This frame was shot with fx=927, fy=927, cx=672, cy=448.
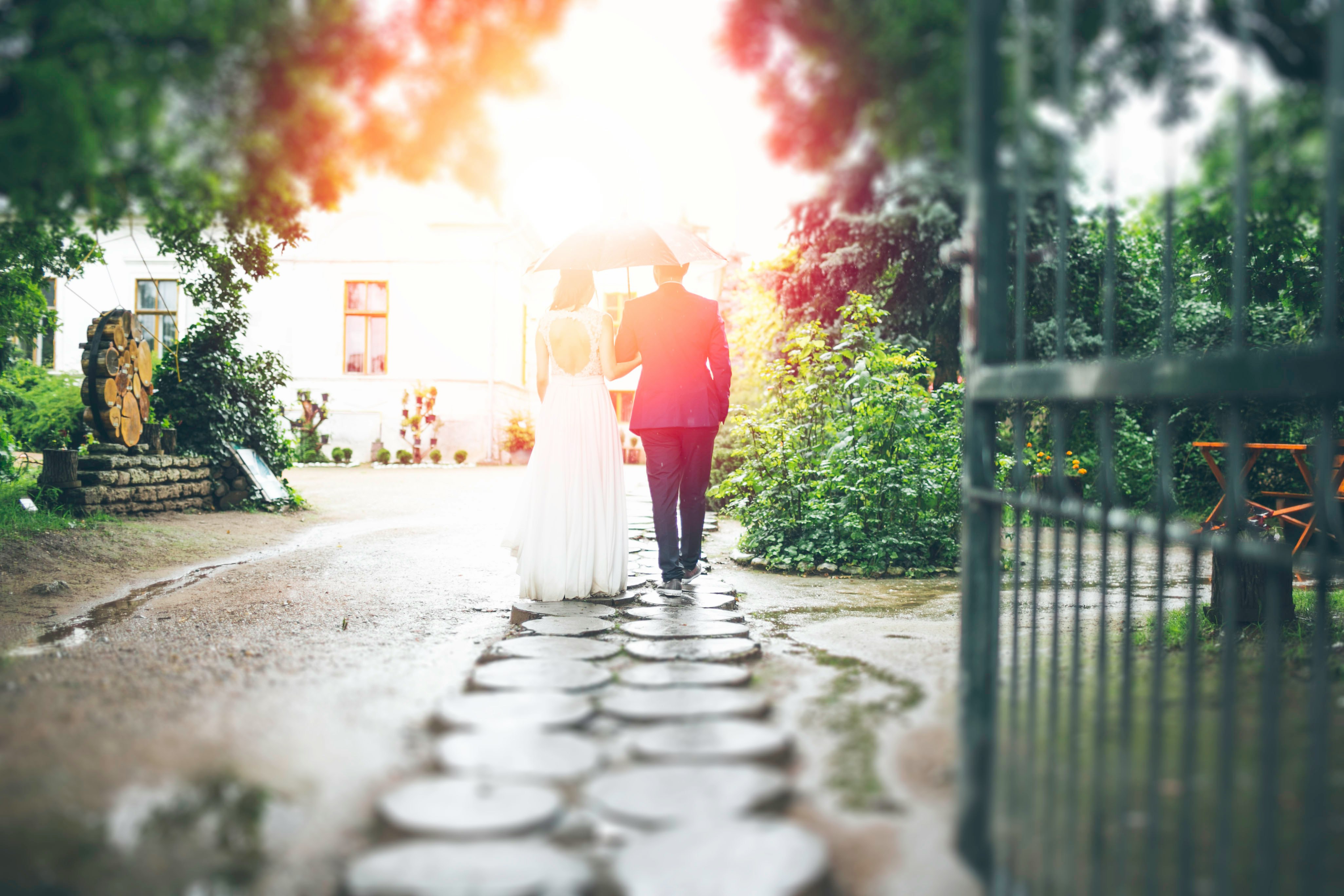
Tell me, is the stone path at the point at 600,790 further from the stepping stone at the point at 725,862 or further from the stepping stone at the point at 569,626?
the stepping stone at the point at 569,626

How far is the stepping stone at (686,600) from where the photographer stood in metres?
4.55

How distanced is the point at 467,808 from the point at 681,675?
4.03ft

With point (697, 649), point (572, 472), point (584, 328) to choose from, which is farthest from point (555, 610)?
point (584, 328)

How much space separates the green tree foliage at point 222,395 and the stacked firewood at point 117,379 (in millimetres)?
811

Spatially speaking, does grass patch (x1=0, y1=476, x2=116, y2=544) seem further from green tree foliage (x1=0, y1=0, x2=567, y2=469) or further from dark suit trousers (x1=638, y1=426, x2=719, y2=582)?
green tree foliage (x1=0, y1=0, x2=567, y2=469)

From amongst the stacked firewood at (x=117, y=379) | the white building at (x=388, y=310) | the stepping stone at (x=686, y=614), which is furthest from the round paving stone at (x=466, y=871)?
the white building at (x=388, y=310)

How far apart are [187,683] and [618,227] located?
334 centimetres

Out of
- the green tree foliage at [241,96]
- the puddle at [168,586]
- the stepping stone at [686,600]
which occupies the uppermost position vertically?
the green tree foliage at [241,96]

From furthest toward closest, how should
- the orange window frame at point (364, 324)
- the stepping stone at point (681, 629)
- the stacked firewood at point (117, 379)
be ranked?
the orange window frame at point (364, 324) < the stacked firewood at point (117, 379) < the stepping stone at point (681, 629)

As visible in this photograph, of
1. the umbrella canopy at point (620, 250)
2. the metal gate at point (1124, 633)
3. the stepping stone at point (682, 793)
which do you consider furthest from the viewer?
the umbrella canopy at point (620, 250)

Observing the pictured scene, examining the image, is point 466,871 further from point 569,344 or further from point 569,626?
point 569,344

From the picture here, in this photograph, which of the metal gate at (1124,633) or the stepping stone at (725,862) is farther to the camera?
the stepping stone at (725,862)

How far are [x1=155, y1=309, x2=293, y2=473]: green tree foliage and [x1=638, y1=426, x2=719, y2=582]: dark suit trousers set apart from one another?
675 centimetres

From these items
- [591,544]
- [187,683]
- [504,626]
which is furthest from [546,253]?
[187,683]
